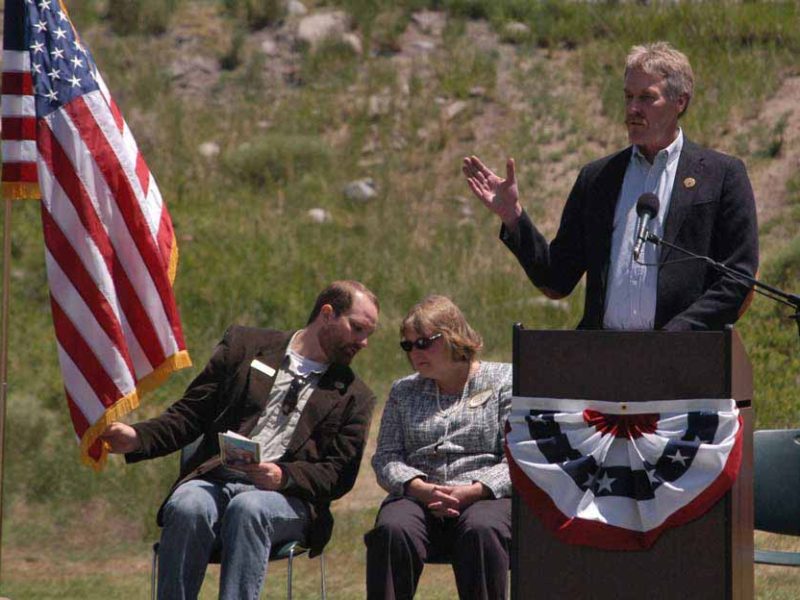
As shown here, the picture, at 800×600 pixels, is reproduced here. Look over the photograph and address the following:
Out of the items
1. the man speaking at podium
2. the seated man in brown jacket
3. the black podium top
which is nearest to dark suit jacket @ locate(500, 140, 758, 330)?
the man speaking at podium

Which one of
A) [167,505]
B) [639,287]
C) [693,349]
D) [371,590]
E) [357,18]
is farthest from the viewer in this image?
[357,18]

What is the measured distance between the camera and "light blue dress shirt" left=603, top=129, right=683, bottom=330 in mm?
4520

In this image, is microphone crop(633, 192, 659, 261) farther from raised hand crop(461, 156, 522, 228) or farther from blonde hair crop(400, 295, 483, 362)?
blonde hair crop(400, 295, 483, 362)

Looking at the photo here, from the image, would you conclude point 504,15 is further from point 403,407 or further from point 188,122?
point 403,407

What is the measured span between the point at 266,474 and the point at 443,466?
2.17ft

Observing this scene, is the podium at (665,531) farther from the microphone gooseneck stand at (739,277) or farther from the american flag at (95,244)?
the american flag at (95,244)

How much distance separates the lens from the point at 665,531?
403 cm

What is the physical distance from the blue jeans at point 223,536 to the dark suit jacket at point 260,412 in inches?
5.9

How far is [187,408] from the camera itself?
573 cm

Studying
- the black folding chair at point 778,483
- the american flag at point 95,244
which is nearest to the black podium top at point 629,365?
the black folding chair at point 778,483

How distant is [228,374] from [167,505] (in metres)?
0.61

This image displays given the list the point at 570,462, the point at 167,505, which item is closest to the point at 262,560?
the point at 167,505

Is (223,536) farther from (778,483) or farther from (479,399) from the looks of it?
(778,483)

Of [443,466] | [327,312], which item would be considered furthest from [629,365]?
[327,312]
